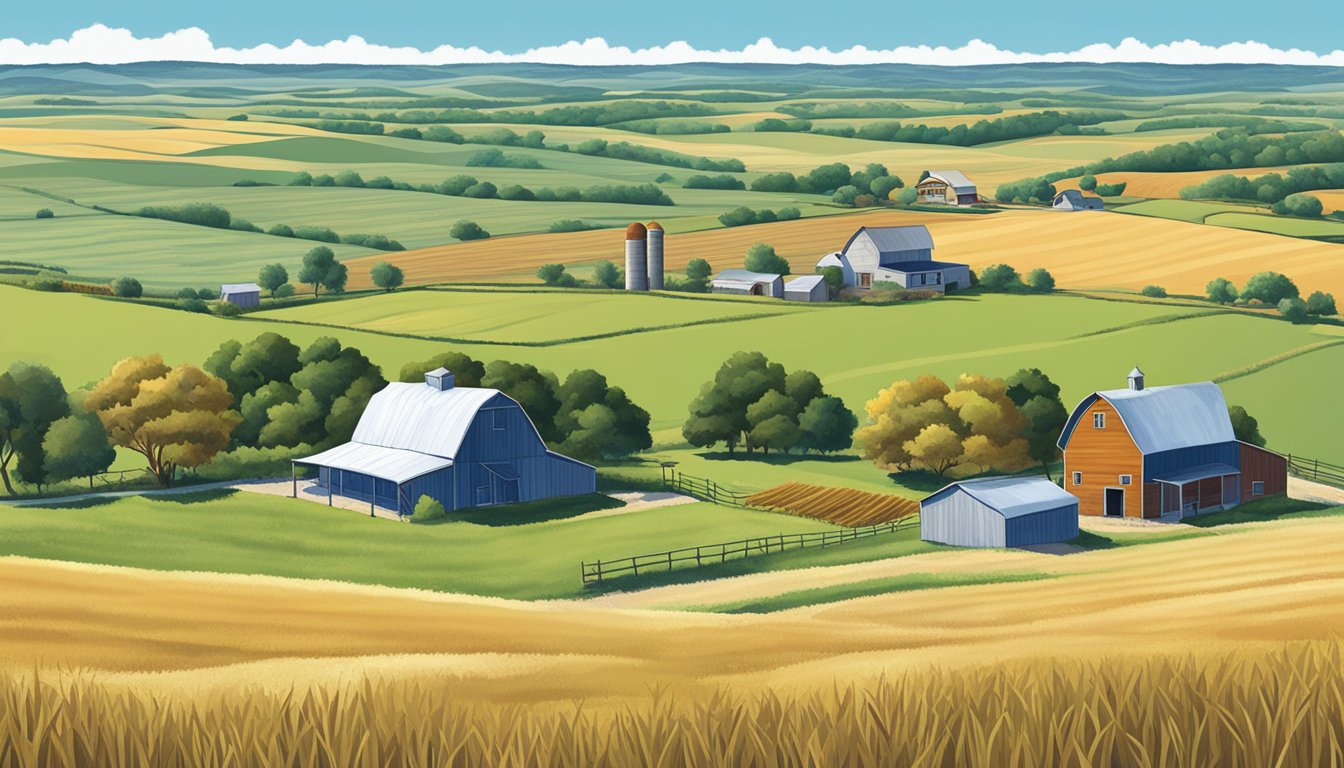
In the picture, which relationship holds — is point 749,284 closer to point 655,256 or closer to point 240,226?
point 655,256

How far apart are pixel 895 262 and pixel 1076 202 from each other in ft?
110

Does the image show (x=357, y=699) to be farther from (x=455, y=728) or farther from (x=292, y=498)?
(x=292, y=498)

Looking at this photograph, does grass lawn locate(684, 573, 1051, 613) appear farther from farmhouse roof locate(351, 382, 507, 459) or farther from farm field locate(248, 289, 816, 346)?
farm field locate(248, 289, 816, 346)

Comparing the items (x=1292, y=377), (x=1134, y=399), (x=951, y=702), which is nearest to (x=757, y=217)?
(x=1292, y=377)

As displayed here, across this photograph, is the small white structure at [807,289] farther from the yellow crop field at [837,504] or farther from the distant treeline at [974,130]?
the distant treeline at [974,130]

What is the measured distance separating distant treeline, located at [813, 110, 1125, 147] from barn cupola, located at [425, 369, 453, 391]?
423 ft

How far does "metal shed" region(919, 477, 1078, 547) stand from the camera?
58.2 metres

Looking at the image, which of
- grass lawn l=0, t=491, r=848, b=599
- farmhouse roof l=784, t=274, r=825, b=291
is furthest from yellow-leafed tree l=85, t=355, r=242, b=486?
farmhouse roof l=784, t=274, r=825, b=291

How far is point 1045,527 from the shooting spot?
195 feet

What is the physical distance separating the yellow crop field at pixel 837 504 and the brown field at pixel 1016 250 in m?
52.3

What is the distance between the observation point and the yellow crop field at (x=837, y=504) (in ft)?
205

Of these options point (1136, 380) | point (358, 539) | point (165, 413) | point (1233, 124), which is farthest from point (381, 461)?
point (1233, 124)

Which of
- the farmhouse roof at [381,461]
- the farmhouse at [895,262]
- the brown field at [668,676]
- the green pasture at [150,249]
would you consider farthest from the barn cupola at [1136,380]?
the green pasture at [150,249]

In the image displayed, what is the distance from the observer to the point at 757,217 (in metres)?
139
